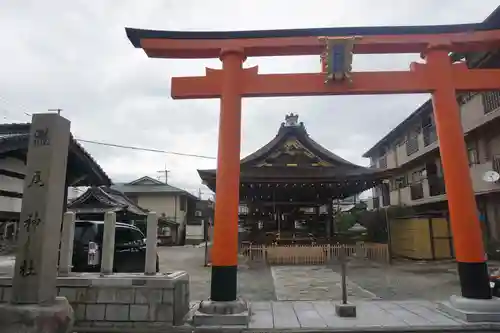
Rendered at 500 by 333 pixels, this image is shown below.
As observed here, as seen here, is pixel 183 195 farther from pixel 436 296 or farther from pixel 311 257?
pixel 436 296

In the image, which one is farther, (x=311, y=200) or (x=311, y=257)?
(x=311, y=200)

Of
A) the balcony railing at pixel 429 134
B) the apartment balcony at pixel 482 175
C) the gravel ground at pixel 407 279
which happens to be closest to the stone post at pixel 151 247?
the gravel ground at pixel 407 279

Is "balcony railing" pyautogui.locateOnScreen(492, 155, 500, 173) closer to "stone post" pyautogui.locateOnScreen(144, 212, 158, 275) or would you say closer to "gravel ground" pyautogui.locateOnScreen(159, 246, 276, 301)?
"gravel ground" pyautogui.locateOnScreen(159, 246, 276, 301)

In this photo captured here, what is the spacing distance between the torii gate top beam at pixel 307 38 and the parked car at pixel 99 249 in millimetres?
4967

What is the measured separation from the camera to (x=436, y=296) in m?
9.55

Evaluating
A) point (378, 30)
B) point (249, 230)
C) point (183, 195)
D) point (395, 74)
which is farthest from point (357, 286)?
point (183, 195)

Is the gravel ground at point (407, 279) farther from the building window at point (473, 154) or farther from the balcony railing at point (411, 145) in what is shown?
the balcony railing at point (411, 145)

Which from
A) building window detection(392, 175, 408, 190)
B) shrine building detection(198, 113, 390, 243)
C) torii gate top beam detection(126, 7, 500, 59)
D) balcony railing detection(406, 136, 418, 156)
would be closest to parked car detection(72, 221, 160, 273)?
torii gate top beam detection(126, 7, 500, 59)

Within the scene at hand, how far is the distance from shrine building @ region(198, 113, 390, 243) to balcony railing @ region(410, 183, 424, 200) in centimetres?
764

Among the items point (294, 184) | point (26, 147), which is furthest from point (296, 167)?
point (26, 147)

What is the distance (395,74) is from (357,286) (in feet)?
22.4

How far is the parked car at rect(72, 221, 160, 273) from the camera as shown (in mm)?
8594

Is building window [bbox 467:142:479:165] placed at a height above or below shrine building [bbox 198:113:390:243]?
above

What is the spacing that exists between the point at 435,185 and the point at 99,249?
2113 centimetres
